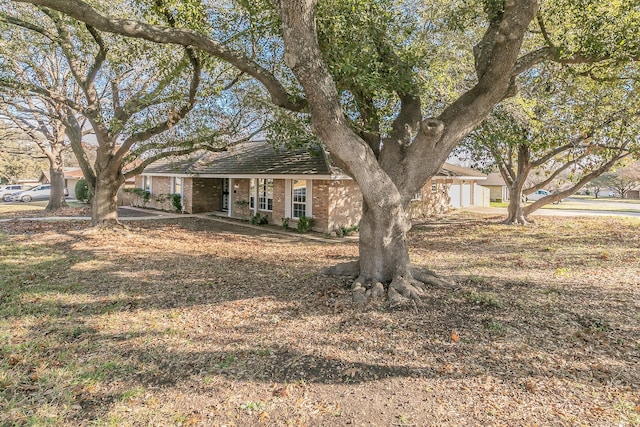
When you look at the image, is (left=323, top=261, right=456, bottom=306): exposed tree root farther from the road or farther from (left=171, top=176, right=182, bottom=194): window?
the road

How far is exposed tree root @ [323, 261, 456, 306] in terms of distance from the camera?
607cm

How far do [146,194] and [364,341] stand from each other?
23957 mm

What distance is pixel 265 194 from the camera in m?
18.5

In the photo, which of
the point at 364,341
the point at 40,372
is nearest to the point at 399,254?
the point at 364,341

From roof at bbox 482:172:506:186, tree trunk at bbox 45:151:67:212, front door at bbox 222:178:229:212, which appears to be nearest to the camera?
tree trunk at bbox 45:151:67:212

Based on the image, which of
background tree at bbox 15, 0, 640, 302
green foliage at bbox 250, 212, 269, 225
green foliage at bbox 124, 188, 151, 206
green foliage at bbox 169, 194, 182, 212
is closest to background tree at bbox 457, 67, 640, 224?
background tree at bbox 15, 0, 640, 302

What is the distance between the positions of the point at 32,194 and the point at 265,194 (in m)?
26.7

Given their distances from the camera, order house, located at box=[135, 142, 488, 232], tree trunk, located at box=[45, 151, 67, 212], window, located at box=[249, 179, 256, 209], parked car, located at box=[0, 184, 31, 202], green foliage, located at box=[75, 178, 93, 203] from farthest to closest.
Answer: parked car, located at box=[0, 184, 31, 202] < green foliage, located at box=[75, 178, 93, 203] < tree trunk, located at box=[45, 151, 67, 212] < window, located at box=[249, 179, 256, 209] < house, located at box=[135, 142, 488, 232]

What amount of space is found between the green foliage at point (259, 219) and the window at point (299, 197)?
2.03 metres

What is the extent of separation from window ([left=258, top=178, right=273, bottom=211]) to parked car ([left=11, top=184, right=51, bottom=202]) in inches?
967

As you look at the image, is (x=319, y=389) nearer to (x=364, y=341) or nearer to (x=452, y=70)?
(x=364, y=341)

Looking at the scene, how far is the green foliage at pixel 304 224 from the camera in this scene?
1543cm

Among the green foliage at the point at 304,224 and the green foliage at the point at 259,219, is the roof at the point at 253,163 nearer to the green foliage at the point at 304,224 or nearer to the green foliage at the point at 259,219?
the green foliage at the point at 304,224

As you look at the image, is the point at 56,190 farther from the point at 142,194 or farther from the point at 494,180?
the point at 494,180
